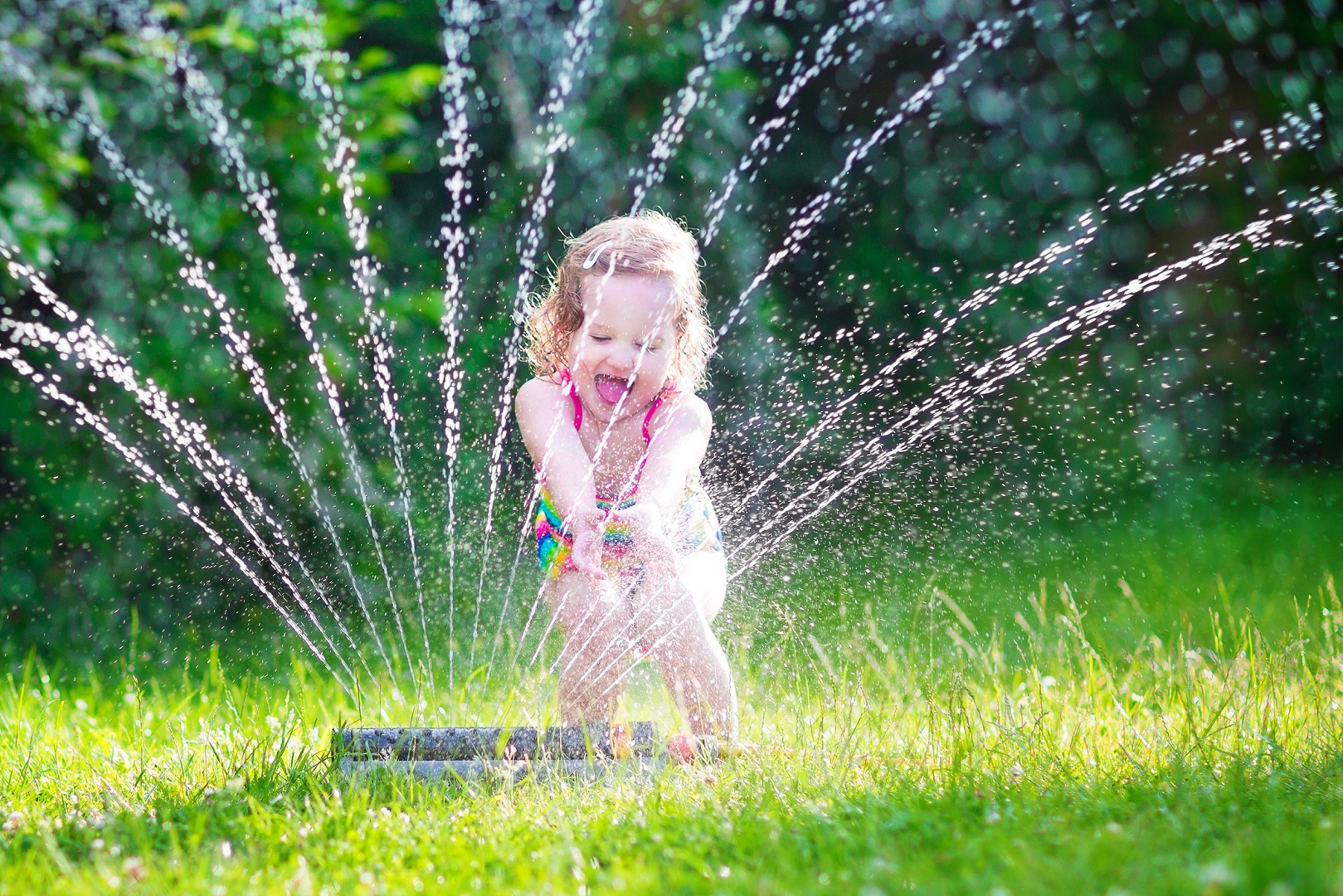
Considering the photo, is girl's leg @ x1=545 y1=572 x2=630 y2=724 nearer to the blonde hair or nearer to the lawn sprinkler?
the lawn sprinkler

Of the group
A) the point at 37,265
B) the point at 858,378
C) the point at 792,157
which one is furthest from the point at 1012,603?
the point at 37,265

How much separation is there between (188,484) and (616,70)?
2.36m

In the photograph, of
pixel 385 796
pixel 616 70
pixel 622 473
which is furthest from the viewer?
pixel 616 70

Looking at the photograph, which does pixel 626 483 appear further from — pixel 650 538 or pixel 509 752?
pixel 509 752

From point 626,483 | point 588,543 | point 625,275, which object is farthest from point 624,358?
point 588,543

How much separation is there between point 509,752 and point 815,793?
0.66 metres

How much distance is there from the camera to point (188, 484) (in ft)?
15.2

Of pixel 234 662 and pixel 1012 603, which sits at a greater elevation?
pixel 1012 603

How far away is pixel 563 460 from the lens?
3.11 metres

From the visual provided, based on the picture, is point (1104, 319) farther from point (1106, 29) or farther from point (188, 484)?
point (188, 484)

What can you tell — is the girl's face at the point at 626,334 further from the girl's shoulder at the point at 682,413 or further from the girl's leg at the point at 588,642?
the girl's leg at the point at 588,642

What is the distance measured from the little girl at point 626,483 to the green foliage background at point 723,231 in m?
1.38

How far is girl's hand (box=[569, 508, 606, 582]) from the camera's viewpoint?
283 centimetres

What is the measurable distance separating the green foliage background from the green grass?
3.32 feet
